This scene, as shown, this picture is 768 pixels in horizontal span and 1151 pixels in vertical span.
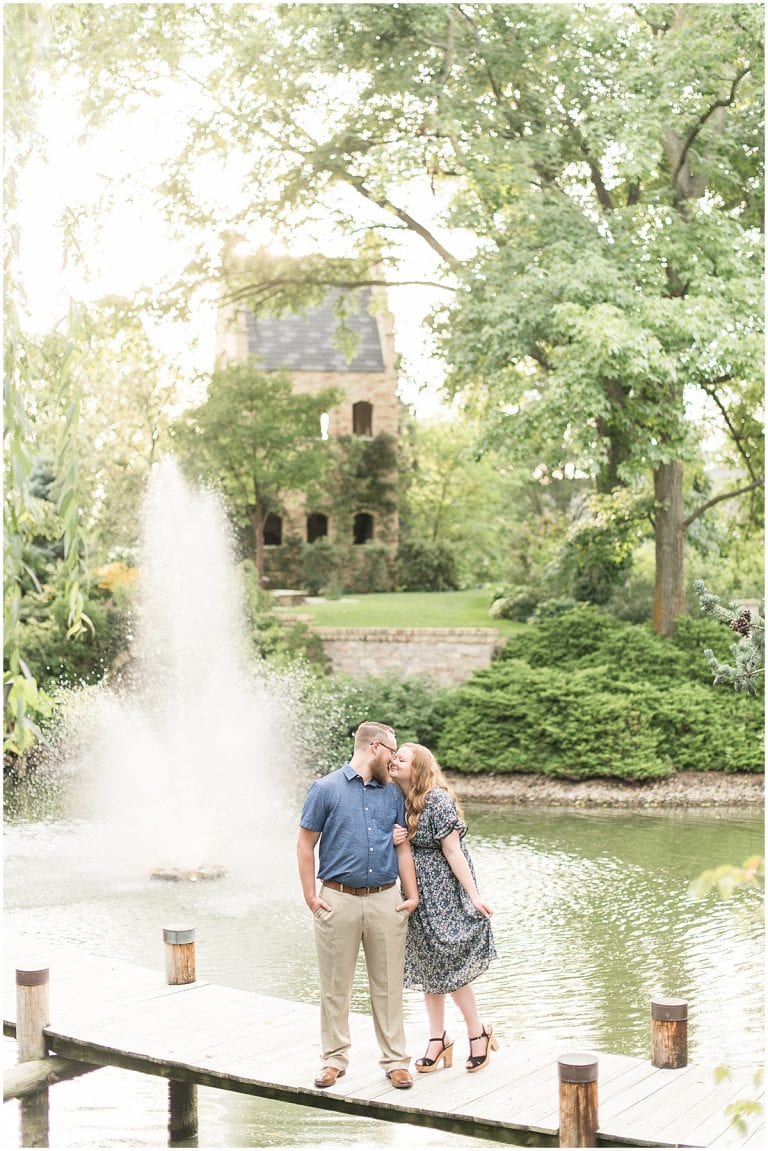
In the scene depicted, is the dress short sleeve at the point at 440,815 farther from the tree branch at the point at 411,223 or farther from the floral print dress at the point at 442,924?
the tree branch at the point at 411,223

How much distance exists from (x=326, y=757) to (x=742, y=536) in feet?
27.3

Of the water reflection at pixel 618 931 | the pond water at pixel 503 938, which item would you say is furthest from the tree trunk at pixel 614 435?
the pond water at pixel 503 938

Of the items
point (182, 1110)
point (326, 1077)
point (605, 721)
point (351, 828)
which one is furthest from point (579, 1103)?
point (605, 721)

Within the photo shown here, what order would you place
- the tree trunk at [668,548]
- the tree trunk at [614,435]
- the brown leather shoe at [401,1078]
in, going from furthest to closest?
the tree trunk at [668,548] < the tree trunk at [614,435] < the brown leather shoe at [401,1078]

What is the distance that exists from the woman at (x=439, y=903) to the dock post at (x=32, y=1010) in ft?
7.06

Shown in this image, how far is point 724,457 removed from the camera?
906 inches

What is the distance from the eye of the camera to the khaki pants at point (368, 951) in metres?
6.14

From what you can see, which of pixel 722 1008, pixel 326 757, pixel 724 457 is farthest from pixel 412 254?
pixel 722 1008

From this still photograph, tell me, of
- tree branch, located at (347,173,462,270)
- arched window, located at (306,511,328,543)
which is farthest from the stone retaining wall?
arched window, located at (306,511,328,543)

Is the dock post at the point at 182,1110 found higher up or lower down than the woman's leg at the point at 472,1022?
lower down

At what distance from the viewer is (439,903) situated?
637 cm

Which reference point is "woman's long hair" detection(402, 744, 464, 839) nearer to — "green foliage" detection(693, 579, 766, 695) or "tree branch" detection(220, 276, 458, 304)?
"green foliage" detection(693, 579, 766, 695)

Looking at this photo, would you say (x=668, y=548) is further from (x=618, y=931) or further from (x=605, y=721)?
(x=618, y=931)

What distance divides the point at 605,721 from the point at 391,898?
13263 mm
